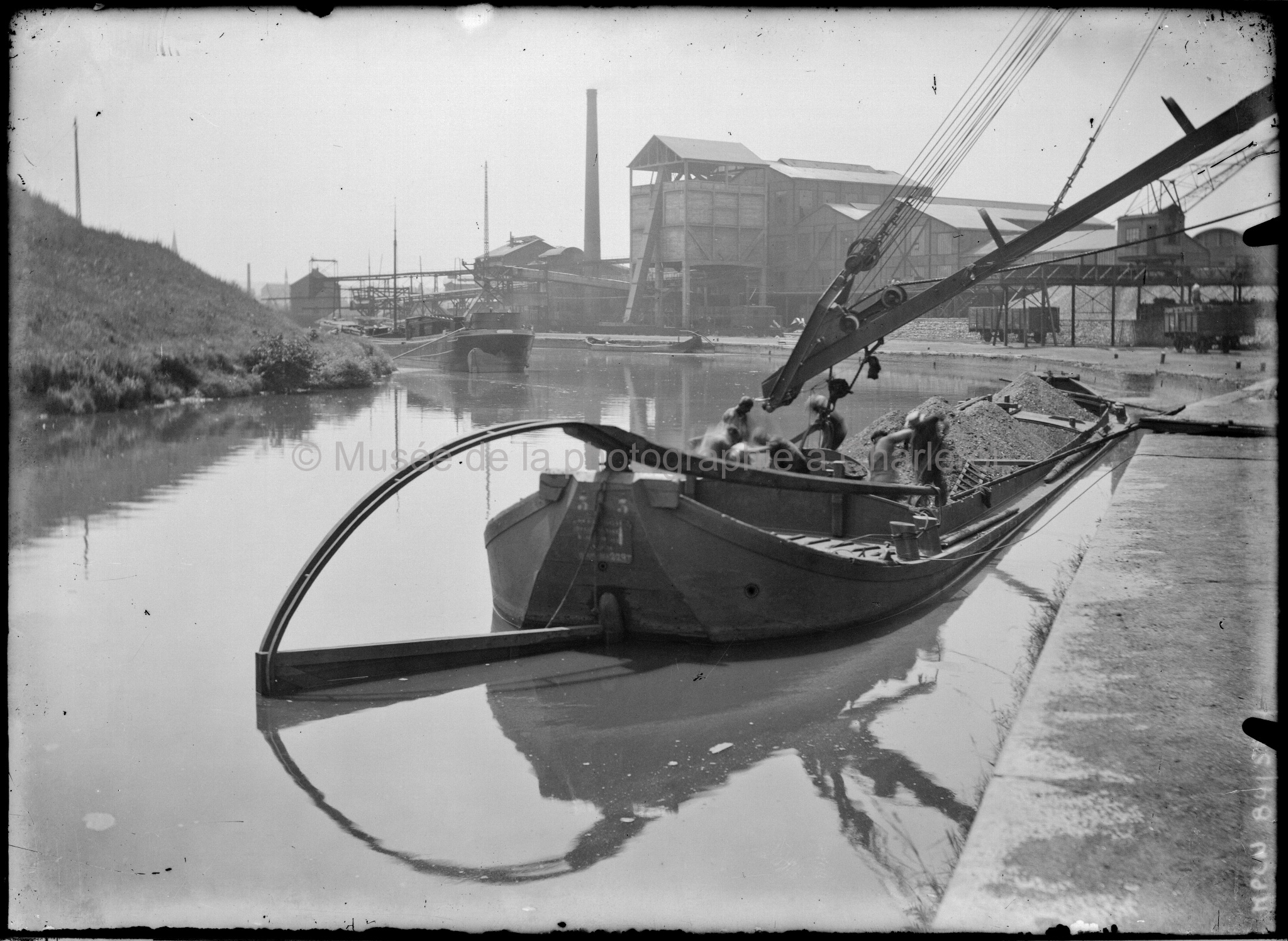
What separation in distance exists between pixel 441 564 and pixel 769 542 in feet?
15.0

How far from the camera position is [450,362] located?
146 feet

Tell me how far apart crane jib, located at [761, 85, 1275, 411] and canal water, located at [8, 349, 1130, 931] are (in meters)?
2.94

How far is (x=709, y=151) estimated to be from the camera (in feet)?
125

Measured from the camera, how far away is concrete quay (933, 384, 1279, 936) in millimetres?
3229

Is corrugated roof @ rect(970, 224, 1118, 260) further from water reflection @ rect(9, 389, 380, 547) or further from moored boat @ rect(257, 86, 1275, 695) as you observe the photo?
moored boat @ rect(257, 86, 1275, 695)

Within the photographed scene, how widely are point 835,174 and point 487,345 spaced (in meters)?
19.3

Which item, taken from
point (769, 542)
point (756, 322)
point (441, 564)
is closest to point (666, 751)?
point (769, 542)

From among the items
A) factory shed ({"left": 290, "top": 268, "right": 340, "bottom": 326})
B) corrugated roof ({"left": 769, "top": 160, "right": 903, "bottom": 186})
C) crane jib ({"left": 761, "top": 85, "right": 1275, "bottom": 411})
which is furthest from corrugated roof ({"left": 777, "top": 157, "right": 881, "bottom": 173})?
crane jib ({"left": 761, "top": 85, "right": 1275, "bottom": 411})

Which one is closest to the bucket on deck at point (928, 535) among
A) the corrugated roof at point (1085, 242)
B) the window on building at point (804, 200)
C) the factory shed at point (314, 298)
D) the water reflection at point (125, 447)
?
the water reflection at point (125, 447)

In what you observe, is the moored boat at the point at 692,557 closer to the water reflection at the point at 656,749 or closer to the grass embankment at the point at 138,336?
the water reflection at the point at 656,749

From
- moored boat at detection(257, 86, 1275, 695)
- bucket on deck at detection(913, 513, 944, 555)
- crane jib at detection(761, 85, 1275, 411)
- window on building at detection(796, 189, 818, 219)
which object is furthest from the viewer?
window on building at detection(796, 189, 818, 219)

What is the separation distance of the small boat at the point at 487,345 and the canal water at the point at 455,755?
29558 millimetres

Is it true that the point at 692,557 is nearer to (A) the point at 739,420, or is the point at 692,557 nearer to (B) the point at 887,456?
(A) the point at 739,420

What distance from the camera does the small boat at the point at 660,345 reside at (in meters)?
42.2
